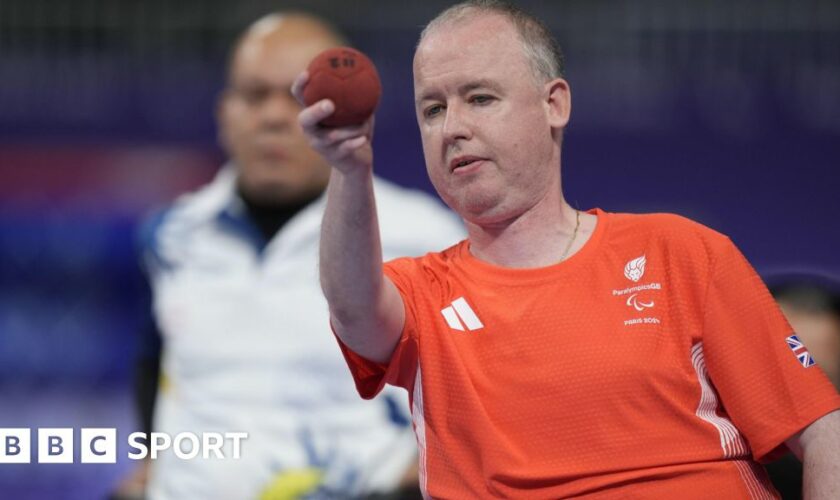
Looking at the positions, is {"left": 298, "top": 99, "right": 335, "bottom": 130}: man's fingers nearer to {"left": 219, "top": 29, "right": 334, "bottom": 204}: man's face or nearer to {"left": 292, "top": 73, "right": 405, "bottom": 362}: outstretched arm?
{"left": 292, "top": 73, "right": 405, "bottom": 362}: outstretched arm

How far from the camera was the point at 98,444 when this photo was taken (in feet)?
16.0

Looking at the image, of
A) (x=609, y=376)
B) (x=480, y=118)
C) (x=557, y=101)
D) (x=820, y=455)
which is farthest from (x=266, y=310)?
(x=820, y=455)

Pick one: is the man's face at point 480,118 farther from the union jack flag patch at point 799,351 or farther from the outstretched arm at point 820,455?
the outstretched arm at point 820,455

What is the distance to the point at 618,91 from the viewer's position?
16.6ft

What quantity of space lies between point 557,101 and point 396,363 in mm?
697

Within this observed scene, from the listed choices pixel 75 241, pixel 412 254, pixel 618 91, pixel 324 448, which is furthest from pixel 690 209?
pixel 75 241

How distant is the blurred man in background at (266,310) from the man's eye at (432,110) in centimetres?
247

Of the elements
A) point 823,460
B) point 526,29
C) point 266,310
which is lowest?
point 266,310

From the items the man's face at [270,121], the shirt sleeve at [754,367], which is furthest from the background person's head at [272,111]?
the shirt sleeve at [754,367]

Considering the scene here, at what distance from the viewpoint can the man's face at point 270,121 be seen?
504 cm

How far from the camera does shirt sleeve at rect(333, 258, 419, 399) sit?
2.34 m

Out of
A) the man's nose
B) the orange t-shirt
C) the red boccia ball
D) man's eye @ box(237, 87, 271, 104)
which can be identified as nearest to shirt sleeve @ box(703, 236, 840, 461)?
the orange t-shirt

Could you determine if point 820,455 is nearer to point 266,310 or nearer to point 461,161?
point 461,161

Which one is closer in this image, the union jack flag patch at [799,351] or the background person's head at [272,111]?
the union jack flag patch at [799,351]
